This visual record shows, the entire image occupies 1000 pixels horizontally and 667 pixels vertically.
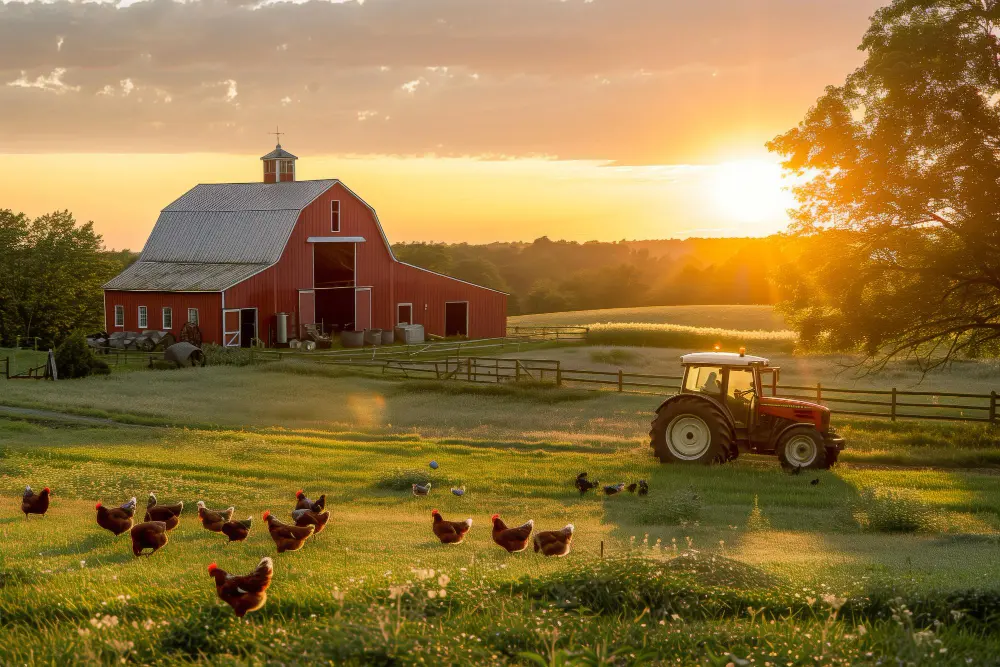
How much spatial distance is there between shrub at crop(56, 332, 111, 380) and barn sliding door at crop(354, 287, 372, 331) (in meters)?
17.9

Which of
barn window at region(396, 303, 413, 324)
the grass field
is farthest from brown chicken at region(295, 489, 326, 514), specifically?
barn window at region(396, 303, 413, 324)

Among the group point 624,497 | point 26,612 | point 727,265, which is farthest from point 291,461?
point 727,265

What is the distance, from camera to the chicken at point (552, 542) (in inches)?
482

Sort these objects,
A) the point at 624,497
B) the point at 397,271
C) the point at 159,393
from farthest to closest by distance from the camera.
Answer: the point at 397,271, the point at 159,393, the point at 624,497

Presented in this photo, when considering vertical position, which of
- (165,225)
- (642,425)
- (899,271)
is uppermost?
(165,225)

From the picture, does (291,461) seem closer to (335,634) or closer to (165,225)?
(335,634)

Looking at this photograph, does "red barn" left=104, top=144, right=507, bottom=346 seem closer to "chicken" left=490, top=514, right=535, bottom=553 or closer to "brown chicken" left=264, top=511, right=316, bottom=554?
"brown chicken" left=264, top=511, right=316, bottom=554

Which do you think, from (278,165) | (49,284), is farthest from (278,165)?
(49,284)

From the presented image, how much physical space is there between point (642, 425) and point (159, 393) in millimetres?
20038

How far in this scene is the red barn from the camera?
54.7 metres

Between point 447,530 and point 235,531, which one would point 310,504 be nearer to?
point 235,531

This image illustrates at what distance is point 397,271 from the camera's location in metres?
63.2

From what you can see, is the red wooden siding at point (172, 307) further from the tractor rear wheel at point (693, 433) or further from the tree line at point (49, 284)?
the tractor rear wheel at point (693, 433)

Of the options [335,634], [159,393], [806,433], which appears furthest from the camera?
[159,393]
